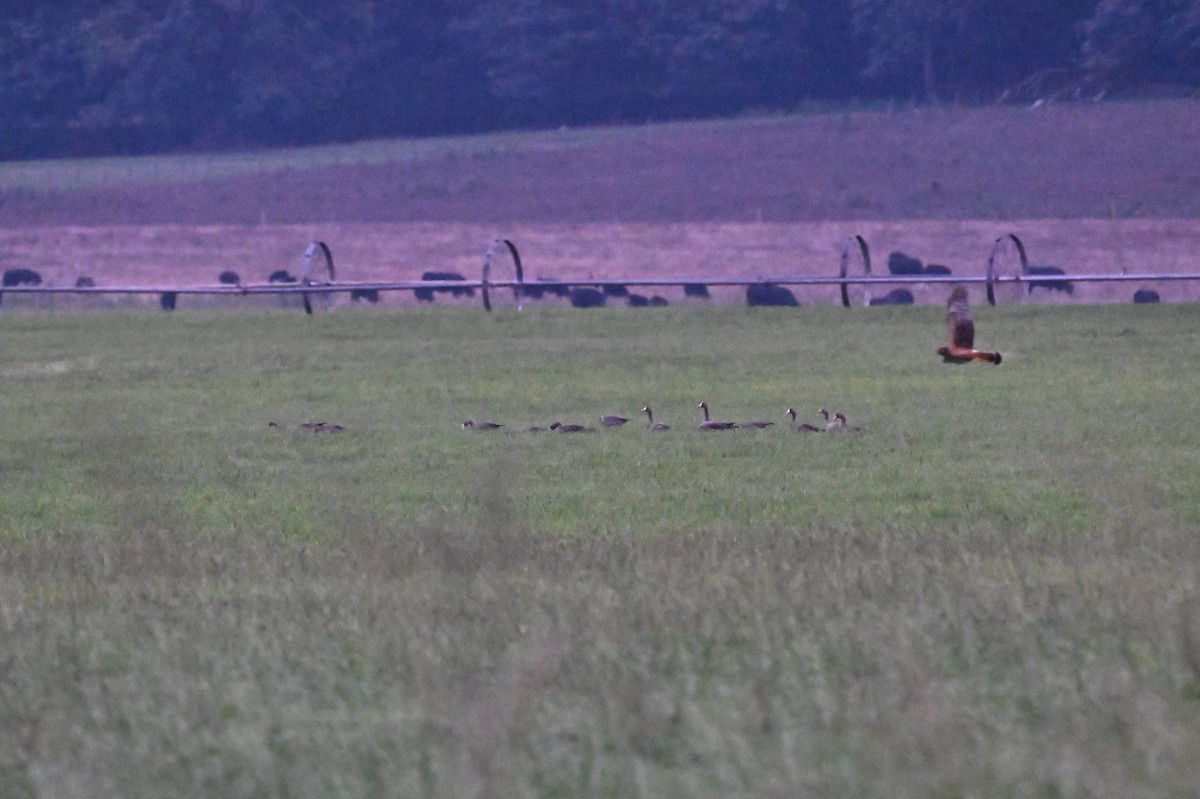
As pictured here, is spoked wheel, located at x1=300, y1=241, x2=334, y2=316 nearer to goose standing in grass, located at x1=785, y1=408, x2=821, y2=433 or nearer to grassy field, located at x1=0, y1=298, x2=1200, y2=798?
grassy field, located at x1=0, y1=298, x2=1200, y2=798

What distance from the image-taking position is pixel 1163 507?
11.3m

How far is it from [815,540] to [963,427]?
6.24m

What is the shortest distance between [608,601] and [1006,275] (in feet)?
104

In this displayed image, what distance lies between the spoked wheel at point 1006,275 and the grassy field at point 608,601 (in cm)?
1052

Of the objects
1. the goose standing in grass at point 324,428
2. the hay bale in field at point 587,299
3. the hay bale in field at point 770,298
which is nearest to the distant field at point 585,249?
the hay bale in field at point 587,299

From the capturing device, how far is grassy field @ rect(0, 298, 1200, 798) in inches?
249

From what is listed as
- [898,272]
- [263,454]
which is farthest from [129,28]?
[263,454]

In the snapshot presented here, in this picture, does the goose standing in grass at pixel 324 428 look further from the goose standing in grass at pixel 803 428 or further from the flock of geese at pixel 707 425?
the goose standing in grass at pixel 803 428

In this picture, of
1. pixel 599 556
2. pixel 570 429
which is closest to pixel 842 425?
pixel 570 429

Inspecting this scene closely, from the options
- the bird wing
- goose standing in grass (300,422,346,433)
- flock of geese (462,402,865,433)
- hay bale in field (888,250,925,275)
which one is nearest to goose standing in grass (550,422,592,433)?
flock of geese (462,402,865,433)

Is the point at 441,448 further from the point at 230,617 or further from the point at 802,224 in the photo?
the point at 802,224

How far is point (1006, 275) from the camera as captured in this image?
39.4 m

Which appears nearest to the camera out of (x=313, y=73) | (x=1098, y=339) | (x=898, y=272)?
(x=1098, y=339)

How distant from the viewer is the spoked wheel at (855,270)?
31.5m
